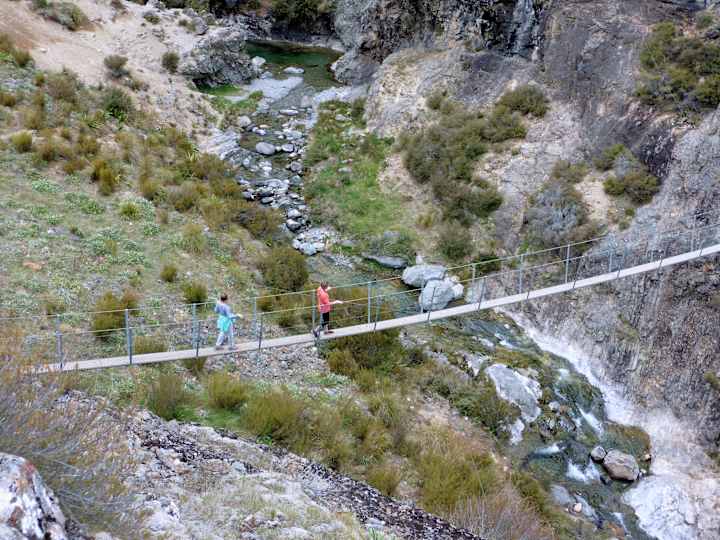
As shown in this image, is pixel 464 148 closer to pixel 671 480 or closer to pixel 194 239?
pixel 194 239

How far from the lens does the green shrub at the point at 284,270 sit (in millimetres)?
17953

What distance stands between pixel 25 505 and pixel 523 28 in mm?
25067

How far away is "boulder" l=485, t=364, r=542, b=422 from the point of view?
1545 cm

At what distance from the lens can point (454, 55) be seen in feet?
91.1

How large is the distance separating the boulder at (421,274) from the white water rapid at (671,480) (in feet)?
16.8

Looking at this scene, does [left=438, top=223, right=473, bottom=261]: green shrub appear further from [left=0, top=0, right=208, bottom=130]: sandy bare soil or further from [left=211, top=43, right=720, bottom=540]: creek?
[left=0, top=0, right=208, bottom=130]: sandy bare soil

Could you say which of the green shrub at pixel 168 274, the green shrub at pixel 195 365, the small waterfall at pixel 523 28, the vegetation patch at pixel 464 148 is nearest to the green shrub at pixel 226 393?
the green shrub at pixel 195 365

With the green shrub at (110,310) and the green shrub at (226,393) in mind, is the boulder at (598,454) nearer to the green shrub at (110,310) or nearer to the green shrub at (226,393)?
the green shrub at (226,393)

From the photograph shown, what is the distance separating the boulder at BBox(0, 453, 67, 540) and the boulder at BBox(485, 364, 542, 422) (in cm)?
1171

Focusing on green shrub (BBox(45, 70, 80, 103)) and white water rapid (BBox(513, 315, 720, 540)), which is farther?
green shrub (BBox(45, 70, 80, 103))

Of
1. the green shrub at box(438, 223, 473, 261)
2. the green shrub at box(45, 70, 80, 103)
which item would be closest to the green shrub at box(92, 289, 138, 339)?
the green shrub at box(438, 223, 473, 261)

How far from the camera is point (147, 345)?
13.2 meters

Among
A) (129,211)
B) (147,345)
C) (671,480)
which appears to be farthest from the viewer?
(129,211)

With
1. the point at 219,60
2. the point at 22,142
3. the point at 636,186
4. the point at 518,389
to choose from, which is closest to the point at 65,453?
the point at 518,389
